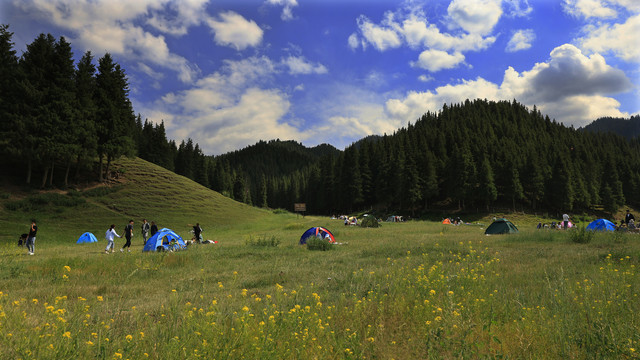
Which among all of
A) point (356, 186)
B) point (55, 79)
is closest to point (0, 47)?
point (55, 79)

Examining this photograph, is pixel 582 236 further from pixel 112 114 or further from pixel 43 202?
pixel 112 114

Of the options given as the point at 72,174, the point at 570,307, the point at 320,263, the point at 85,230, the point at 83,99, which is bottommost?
the point at 85,230

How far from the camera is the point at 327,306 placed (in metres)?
5.20

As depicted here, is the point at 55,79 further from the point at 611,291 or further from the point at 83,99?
the point at 611,291

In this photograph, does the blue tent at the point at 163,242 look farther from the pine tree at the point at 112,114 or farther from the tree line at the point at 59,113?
the pine tree at the point at 112,114

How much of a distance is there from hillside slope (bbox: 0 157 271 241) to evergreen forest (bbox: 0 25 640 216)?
11.2 feet

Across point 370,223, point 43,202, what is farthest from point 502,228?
point 43,202

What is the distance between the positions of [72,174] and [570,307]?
51.7m

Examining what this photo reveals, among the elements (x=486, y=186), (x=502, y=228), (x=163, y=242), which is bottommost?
(x=163, y=242)

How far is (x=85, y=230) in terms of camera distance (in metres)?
28.7

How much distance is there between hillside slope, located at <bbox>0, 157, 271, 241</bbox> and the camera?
27.9 m

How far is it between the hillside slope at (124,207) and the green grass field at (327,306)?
74.4ft

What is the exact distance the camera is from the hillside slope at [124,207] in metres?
27.9

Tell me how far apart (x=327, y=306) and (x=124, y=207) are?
39888mm
